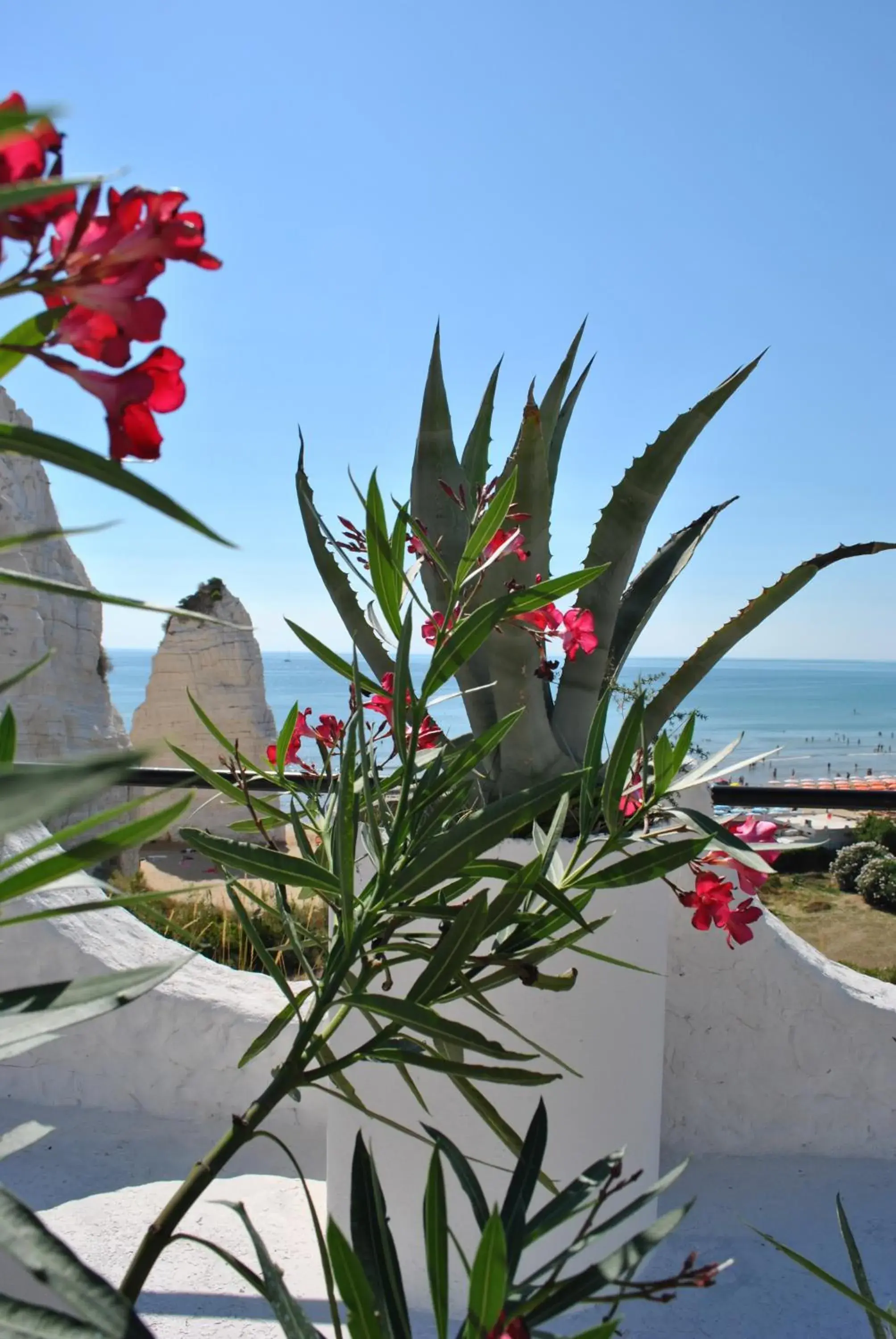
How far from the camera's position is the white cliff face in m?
12.2

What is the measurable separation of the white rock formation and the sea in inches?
23.5

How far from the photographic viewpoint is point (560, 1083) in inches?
46.9

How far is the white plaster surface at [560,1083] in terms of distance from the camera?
1.20 m

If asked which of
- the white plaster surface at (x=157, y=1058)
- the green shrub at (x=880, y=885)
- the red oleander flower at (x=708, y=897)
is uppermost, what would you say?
the red oleander flower at (x=708, y=897)

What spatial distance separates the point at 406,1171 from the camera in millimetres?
1240

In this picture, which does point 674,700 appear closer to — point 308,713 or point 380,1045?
point 308,713

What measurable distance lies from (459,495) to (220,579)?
16.9m

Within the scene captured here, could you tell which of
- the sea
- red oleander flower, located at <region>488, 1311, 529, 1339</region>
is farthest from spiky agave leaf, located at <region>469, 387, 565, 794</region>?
the sea

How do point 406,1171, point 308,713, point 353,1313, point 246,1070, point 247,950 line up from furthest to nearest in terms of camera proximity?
point 247,950, point 246,1070, point 406,1171, point 308,713, point 353,1313

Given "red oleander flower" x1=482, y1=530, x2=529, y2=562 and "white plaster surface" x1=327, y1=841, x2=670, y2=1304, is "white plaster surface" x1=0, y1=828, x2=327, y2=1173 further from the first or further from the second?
"red oleander flower" x1=482, y1=530, x2=529, y2=562

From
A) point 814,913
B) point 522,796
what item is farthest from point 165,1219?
point 814,913

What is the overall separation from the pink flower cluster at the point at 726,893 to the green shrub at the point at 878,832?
21.4m

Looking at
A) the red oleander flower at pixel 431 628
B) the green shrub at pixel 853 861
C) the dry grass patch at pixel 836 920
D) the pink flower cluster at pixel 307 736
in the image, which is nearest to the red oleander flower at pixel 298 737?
the pink flower cluster at pixel 307 736

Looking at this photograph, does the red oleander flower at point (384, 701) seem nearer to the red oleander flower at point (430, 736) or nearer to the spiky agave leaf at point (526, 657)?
the red oleander flower at point (430, 736)
